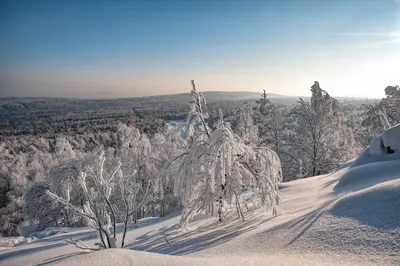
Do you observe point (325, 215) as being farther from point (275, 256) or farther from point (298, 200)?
point (298, 200)

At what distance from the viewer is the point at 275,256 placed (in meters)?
4.20

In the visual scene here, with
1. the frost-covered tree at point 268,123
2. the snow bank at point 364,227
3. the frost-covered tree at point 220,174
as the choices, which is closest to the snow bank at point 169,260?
the snow bank at point 364,227

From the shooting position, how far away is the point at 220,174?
7.19 m

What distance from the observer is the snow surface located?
373 cm

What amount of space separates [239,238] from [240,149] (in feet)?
8.34

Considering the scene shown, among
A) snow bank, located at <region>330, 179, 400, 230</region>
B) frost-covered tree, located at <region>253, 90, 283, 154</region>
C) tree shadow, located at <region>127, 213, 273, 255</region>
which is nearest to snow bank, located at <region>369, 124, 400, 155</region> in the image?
snow bank, located at <region>330, 179, 400, 230</region>

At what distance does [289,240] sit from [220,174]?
2.74 metres

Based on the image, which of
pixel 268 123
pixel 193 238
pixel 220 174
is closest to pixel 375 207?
pixel 220 174

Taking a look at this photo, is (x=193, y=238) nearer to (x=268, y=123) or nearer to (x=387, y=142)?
(x=387, y=142)

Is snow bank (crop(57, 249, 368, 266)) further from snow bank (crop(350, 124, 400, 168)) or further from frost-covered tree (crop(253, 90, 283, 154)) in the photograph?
frost-covered tree (crop(253, 90, 283, 154))

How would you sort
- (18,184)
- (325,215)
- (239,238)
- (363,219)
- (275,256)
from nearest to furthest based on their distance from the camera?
(275,256) → (363,219) → (325,215) → (239,238) → (18,184)

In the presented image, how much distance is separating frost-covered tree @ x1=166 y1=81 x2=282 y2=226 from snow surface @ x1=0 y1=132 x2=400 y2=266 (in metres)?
0.64

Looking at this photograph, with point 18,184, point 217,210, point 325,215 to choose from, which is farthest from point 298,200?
point 18,184

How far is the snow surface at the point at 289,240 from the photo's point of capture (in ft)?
12.2
